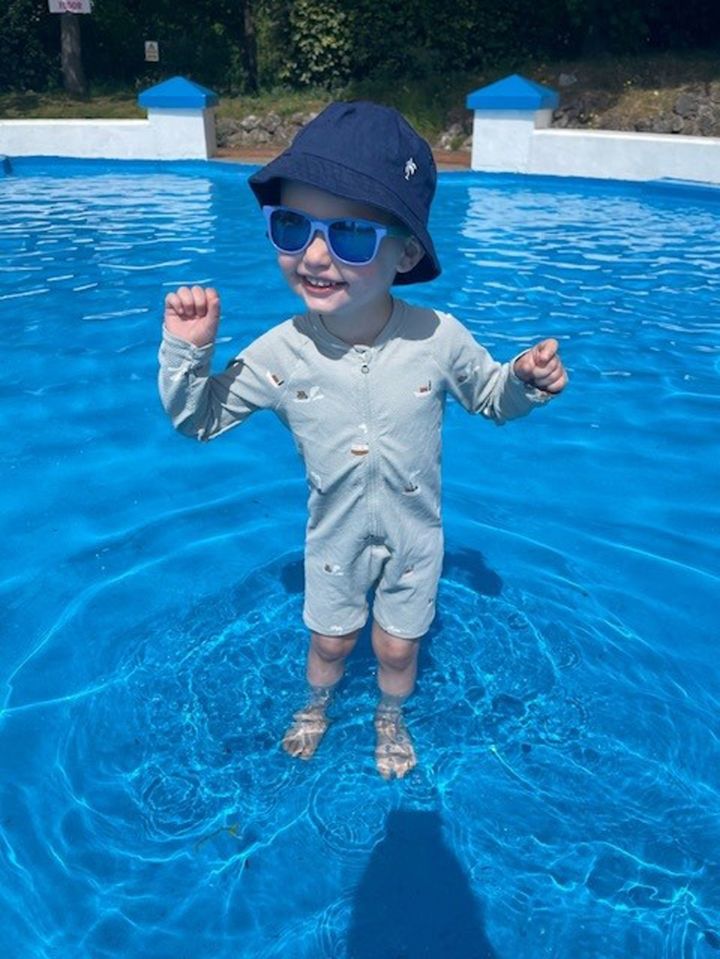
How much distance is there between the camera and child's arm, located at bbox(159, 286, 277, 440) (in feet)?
6.68

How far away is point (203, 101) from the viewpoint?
13.9 meters

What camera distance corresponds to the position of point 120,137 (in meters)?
14.2

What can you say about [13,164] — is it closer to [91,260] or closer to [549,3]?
[91,260]

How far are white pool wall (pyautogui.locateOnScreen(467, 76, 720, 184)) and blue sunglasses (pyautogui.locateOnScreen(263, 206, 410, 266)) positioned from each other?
37.4 feet

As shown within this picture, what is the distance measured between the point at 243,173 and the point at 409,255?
472 inches

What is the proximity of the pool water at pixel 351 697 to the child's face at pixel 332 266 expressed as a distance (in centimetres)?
148

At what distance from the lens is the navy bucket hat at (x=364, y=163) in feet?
6.19

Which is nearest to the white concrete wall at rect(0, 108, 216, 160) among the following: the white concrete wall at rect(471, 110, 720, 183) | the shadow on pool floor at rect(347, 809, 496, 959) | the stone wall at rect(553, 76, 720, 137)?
the white concrete wall at rect(471, 110, 720, 183)

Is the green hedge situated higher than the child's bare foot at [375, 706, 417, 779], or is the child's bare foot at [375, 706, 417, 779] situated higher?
the green hedge

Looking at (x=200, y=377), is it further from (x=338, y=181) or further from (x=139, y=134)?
(x=139, y=134)

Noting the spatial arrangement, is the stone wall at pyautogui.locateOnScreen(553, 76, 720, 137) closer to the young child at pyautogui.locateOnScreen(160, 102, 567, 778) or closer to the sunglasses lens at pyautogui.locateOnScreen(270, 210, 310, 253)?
the young child at pyautogui.locateOnScreen(160, 102, 567, 778)

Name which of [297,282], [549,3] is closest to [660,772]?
[297,282]

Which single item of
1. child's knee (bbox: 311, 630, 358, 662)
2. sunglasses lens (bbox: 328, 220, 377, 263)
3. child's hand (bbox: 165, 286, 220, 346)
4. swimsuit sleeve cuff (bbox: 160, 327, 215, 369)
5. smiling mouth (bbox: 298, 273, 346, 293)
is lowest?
child's knee (bbox: 311, 630, 358, 662)

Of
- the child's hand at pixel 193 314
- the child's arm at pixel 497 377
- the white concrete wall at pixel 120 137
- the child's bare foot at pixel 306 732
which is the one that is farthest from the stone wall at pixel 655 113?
the child's hand at pixel 193 314
